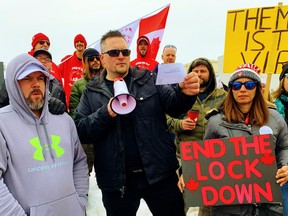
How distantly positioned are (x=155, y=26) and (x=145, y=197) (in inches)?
234

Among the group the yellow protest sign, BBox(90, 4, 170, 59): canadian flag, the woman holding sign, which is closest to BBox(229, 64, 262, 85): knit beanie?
the woman holding sign

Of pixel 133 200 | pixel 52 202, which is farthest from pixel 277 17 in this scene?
pixel 52 202

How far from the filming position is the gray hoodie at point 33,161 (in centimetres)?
222

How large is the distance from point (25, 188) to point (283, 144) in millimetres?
2048

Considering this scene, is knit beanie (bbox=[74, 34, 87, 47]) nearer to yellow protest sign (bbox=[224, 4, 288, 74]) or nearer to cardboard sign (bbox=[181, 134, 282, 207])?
yellow protest sign (bbox=[224, 4, 288, 74])

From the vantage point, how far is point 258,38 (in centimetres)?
370

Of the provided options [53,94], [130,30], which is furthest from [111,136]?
[130,30]

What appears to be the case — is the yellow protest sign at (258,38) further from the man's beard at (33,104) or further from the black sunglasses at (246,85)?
the man's beard at (33,104)

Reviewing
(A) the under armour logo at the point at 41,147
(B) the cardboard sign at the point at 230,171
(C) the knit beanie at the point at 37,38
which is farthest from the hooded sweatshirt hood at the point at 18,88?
(C) the knit beanie at the point at 37,38

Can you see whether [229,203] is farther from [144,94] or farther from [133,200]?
[144,94]

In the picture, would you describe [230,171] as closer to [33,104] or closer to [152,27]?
[33,104]

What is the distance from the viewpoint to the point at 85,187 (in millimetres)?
2686

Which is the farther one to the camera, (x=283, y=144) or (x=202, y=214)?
(x=202, y=214)

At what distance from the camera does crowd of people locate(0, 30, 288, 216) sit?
7.48 ft
